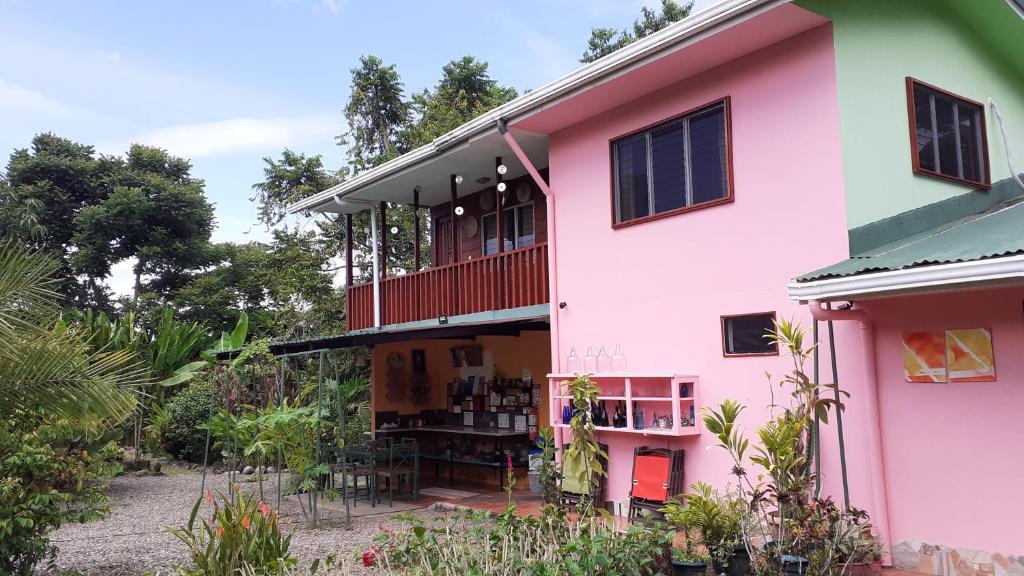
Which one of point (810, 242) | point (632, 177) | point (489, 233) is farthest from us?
point (489, 233)

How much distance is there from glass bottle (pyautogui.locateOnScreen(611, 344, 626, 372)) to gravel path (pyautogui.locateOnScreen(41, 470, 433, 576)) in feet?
11.5

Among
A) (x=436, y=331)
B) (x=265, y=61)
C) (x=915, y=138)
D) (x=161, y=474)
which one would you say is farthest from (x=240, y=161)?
(x=915, y=138)

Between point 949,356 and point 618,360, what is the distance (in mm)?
3684

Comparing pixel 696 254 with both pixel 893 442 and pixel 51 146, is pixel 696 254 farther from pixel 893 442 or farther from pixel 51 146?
pixel 51 146

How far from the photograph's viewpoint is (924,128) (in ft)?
27.3

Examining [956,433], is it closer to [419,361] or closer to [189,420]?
[419,361]

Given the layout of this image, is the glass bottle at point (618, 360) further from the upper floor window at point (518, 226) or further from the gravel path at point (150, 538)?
the upper floor window at point (518, 226)

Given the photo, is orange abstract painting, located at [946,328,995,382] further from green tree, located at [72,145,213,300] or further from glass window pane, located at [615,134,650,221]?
green tree, located at [72,145,213,300]

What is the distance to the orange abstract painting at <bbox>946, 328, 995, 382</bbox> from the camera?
6.33 meters

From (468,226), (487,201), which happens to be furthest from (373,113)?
(487,201)

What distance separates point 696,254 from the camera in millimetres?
8391

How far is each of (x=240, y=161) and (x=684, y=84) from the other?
23.5m

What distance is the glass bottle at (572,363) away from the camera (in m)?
9.81

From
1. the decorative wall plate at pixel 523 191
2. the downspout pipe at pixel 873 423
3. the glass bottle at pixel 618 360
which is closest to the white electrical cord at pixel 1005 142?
the downspout pipe at pixel 873 423
